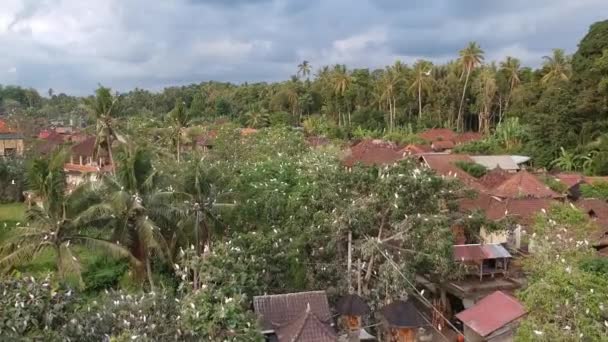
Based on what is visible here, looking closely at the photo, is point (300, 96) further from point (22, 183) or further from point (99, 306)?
point (99, 306)

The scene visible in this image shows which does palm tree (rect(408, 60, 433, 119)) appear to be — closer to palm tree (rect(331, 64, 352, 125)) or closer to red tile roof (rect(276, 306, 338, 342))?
palm tree (rect(331, 64, 352, 125))

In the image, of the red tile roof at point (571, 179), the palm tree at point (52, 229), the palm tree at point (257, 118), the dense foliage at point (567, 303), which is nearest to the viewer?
the dense foliage at point (567, 303)

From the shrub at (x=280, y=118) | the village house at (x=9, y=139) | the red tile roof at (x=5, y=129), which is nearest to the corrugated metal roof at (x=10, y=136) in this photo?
the village house at (x=9, y=139)

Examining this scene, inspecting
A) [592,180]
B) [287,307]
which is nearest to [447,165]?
[592,180]

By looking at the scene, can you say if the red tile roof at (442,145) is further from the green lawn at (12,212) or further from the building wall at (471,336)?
the building wall at (471,336)

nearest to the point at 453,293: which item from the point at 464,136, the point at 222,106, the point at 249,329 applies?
the point at 249,329

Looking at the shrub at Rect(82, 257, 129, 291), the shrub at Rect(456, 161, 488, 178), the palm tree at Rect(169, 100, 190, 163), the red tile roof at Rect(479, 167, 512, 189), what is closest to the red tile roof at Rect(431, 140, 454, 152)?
the shrub at Rect(456, 161, 488, 178)
